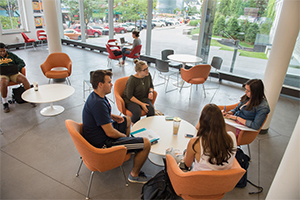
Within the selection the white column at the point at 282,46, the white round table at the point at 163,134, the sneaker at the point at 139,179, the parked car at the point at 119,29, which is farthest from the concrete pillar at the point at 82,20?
the sneaker at the point at 139,179

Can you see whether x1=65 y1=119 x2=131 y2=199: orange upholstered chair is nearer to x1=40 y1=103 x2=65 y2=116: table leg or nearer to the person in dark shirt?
x1=40 y1=103 x2=65 y2=116: table leg

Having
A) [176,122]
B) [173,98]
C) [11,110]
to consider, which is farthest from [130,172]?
[11,110]

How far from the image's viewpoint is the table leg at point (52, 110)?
4379 millimetres

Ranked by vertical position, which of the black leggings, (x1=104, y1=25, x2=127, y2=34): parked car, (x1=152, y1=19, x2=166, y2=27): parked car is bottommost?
the black leggings

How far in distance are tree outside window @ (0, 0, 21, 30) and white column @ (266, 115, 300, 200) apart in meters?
12.4

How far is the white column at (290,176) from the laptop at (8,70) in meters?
5.27

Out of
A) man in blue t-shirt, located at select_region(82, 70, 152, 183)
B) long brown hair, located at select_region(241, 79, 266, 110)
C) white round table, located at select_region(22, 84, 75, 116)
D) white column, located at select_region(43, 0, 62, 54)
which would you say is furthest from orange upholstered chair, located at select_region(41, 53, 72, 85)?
long brown hair, located at select_region(241, 79, 266, 110)

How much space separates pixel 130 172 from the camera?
280 cm

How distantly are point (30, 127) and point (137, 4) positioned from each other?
6669mm

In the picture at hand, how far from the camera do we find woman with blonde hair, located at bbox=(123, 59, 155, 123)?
11.5ft

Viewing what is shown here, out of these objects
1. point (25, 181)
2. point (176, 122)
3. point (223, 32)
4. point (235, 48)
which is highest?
point (223, 32)

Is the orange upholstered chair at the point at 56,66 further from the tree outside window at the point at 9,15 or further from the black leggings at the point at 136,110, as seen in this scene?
the tree outside window at the point at 9,15

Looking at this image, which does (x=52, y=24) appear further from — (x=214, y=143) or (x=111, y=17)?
(x=214, y=143)

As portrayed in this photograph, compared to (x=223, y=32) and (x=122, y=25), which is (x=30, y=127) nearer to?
(x=223, y=32)
